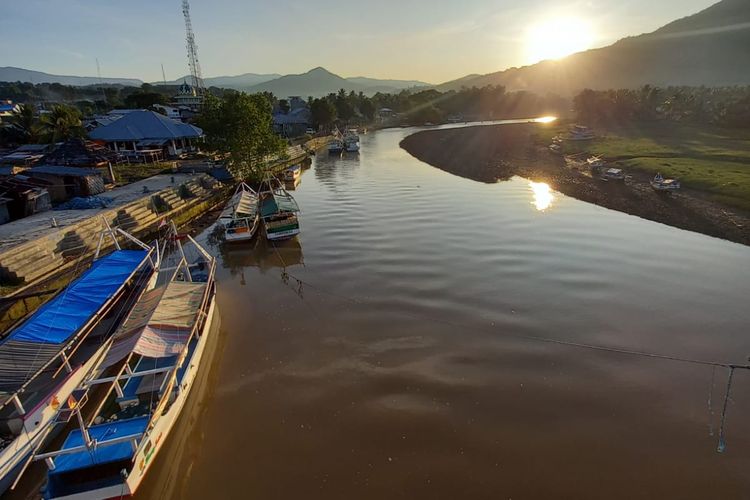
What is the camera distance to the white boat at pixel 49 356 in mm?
13766

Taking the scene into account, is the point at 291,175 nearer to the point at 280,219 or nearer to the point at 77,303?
the point at 280,219

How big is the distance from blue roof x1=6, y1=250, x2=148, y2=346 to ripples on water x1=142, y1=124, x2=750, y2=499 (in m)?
6.45

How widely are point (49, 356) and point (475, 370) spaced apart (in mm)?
18591

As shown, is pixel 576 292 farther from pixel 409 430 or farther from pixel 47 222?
pixel 47 222

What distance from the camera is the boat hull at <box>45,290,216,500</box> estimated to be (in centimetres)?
1191

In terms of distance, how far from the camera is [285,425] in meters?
16.1

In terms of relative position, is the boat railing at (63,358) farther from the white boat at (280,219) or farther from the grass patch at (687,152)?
the grass patch at (687,152)

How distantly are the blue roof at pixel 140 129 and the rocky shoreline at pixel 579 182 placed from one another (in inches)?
1966

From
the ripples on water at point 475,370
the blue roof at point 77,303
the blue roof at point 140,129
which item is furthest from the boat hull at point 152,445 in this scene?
the blue roof at point 140,129

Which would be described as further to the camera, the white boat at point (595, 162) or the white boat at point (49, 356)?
the white boat at point (595, 162)

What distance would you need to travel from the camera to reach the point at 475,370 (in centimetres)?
1891

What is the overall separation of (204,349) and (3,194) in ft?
98.4

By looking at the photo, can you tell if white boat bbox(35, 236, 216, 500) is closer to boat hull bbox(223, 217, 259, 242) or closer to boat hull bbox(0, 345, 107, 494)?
boat hull bbox(0, 345, 107, 494)

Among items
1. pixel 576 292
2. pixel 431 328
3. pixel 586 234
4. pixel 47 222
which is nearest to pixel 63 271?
pixel 47 222
